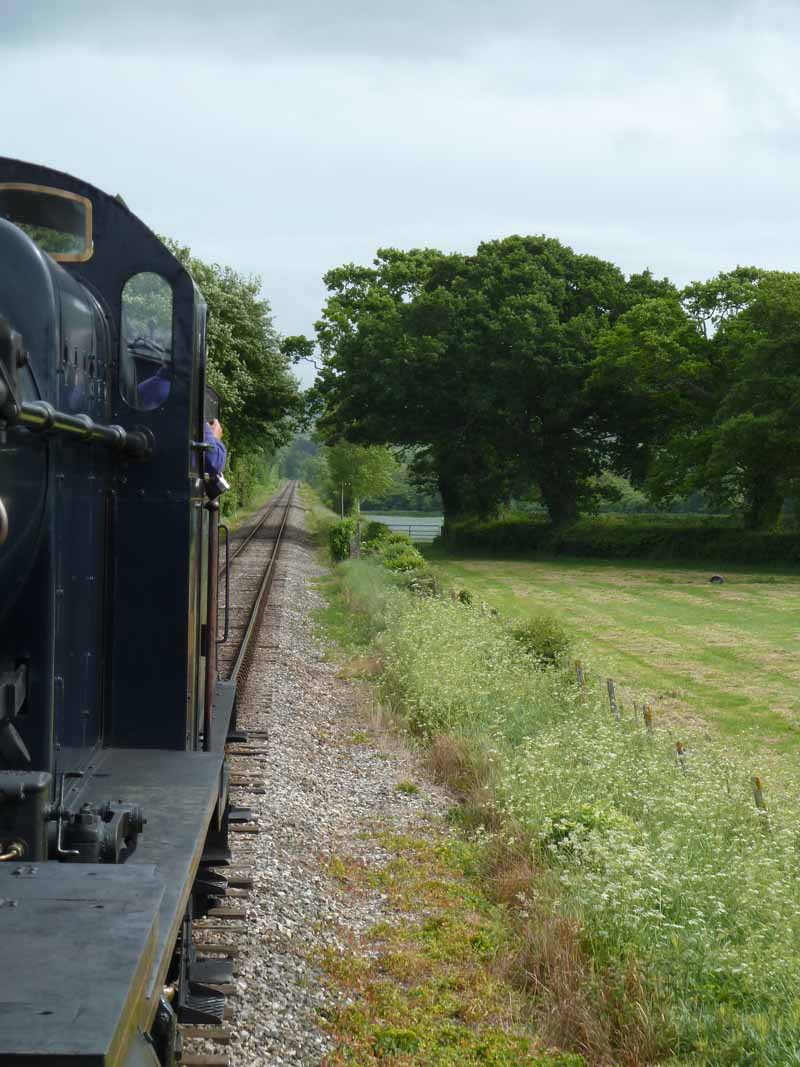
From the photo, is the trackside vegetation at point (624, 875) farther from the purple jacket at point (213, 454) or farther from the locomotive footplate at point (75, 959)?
the locomotive footplate at point (75, 959)

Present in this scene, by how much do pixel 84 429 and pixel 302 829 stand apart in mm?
5216

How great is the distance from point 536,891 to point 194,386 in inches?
153

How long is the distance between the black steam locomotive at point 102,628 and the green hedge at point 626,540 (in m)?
35.9

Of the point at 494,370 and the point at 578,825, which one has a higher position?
the point at 494,370

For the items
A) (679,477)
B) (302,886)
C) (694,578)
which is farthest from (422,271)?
(302,886)

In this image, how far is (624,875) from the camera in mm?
6246

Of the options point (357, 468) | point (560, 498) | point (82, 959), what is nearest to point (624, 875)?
point (82, 959)

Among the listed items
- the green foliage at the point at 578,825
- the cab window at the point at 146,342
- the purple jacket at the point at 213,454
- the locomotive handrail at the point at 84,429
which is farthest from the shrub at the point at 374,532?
the locomotive handrail at the point at 84,429

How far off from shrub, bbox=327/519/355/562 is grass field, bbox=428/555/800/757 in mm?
4028

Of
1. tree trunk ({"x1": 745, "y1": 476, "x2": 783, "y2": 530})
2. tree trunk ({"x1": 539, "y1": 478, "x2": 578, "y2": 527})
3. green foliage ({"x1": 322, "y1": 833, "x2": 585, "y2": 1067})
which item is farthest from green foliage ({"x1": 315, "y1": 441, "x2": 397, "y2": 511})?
green foliage ({"x1": 322, "y1": 833, "x2": 585, "y2": 1067})

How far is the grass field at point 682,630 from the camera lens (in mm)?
15492

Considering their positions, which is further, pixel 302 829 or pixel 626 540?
pixel 626 540

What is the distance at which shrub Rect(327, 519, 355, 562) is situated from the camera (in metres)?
34.0

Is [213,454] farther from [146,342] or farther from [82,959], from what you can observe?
[82,959]
